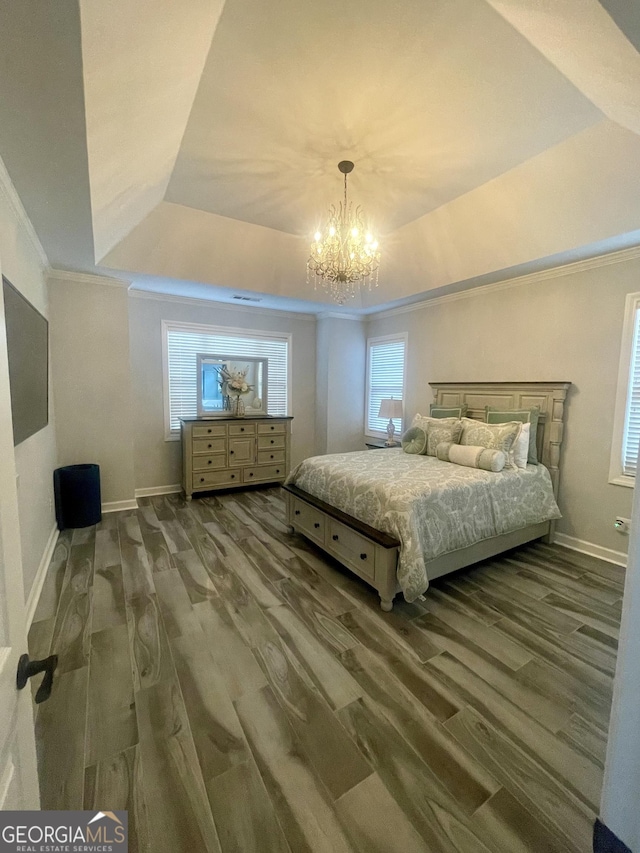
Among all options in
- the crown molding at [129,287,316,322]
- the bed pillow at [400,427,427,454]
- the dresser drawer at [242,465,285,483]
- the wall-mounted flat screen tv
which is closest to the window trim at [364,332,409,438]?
the crown molding at [129,287,316,322]

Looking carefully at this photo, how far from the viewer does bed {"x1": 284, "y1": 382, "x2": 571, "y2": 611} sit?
2352 mm

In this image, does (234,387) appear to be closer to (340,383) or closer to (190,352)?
(190,352)

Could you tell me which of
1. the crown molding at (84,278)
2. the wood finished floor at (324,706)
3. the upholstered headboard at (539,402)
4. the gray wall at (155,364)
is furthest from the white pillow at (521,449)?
the crown molding at (84,278)

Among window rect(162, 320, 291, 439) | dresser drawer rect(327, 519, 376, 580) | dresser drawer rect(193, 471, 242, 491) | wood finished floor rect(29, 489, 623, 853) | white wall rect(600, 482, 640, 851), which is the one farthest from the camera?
window rect(162, 320, 291, 439)

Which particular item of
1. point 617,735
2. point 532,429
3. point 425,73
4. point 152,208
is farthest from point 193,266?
point 617,735

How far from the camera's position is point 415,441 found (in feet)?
12.6

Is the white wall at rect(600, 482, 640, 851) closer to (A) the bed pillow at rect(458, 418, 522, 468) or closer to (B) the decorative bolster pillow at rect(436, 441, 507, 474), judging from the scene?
(B) the decorative bolster pillow at rect(436, 441, 507, 474)

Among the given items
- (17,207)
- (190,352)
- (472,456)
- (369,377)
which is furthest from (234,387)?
(472,456)

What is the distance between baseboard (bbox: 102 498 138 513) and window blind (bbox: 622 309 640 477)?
4880mm

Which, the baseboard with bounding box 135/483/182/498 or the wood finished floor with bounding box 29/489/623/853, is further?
the baseboard with bounding box 135/483/182/498

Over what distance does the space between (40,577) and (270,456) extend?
289cm

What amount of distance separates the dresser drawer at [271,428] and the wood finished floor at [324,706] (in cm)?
232

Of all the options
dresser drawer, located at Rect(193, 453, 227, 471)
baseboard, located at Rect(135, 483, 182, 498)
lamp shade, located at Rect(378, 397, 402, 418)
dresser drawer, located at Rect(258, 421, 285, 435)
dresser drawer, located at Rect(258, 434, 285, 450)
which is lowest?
baseboard, located at Rect(135, 483, 182, 498)

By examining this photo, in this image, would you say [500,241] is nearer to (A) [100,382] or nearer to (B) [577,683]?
(B) [577,683]
